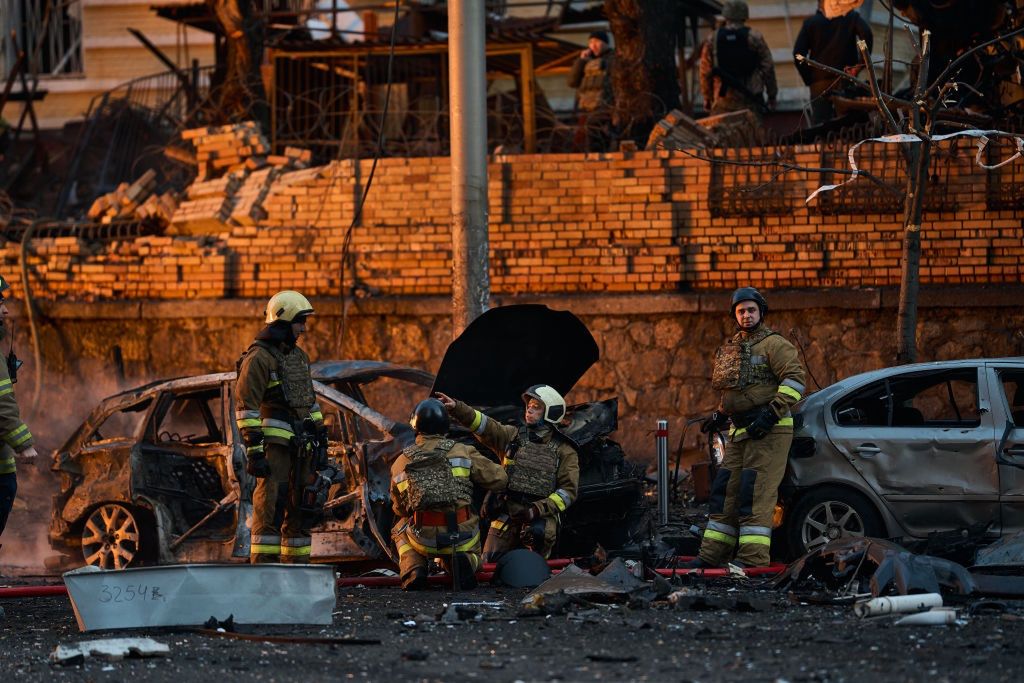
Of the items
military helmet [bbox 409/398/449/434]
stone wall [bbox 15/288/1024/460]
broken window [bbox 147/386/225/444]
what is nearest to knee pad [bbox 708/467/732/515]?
military helmet [bbox 409/398/449/434]

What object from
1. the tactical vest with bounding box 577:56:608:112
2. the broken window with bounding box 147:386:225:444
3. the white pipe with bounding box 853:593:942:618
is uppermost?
the tactical vest with bounding box 577:56:608:112

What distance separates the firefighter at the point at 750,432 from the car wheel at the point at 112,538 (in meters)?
4.08

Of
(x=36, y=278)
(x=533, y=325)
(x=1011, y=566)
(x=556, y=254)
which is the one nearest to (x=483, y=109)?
(x=533, y=325)

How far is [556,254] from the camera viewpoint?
48.6 feet

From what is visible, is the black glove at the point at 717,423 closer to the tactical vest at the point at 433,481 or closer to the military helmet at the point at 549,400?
the military helmet at the point at 549,400

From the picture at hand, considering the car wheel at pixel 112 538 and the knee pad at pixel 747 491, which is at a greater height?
the knee pad at pixel 747 491

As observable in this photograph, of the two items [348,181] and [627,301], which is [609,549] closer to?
[627,301]

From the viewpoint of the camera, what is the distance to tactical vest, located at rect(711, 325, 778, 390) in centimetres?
1036

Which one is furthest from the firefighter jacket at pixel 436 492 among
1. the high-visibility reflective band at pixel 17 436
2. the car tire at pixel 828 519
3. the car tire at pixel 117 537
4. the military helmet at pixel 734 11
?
the military helmet at pixel 734 11

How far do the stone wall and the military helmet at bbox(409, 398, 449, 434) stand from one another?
315cm

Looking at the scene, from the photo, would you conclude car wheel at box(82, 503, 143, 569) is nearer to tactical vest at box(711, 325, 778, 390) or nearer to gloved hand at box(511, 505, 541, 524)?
gloved hand at box(511, 505, 541, 524)

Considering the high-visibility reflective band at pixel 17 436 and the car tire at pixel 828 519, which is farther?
the car tire at pixel 828 519

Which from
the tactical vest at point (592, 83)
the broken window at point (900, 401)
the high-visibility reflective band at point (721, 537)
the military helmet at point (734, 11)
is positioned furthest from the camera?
the tactical vest at point (592, 83)

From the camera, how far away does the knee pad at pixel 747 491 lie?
10.2 m
